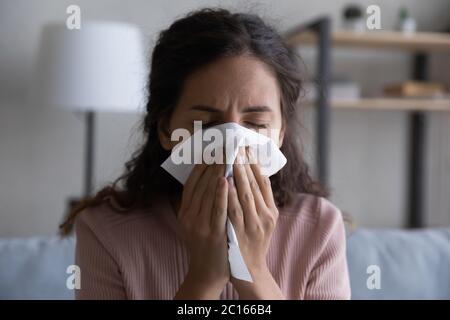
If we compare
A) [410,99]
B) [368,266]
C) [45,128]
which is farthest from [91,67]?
[410,99]

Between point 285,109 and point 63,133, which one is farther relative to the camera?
point 63,133

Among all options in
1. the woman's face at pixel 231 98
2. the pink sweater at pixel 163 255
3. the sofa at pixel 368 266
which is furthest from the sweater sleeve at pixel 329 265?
the sofa at pixel 368 266

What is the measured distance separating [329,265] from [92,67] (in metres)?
1.05

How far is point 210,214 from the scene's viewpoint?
62cm

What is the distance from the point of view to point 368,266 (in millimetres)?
1111

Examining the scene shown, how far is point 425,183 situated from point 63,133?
1.26 metres

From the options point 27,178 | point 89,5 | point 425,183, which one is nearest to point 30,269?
point 27,178

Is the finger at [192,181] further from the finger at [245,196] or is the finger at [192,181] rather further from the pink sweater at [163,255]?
the pink sweater at [163,255]

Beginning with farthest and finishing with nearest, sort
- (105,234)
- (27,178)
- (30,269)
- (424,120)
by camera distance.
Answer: (424,120), (27,178), (30,269), (105,234)

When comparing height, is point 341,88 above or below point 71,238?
above

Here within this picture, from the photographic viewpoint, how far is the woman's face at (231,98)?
2.18 ft

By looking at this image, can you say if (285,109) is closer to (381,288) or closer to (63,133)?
(381,288)

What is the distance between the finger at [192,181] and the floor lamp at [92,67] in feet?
3.32

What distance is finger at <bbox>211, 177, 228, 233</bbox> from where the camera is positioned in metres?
0.61
